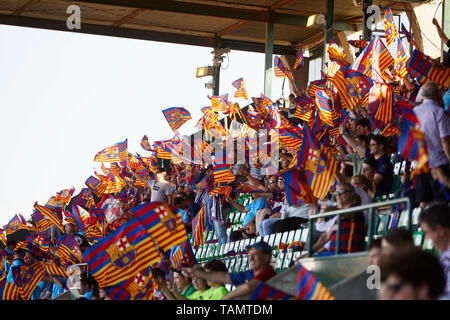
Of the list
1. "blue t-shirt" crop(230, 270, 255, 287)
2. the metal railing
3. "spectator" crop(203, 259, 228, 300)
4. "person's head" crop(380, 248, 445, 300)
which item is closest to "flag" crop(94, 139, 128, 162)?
"spectator" crop(203, 259, 228, 300)

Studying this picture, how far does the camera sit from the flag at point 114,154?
56.0ft

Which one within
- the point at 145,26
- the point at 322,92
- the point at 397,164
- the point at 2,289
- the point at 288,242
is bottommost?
the point at 2,289

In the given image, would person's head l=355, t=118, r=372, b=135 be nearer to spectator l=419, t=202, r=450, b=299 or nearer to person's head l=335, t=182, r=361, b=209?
person's head l=335, t=182, r=361, b=209

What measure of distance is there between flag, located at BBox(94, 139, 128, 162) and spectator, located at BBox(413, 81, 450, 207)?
10663 mm

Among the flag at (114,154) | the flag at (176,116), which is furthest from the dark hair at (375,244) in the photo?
the flag at (114,154)

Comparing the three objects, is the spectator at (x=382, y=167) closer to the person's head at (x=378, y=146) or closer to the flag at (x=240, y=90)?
the person's head at (x=378, y=146)

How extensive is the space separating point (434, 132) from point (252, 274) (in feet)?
7.01

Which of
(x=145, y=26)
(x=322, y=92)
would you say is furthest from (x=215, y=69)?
(x=322, y=92)

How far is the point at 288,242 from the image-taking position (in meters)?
9.81

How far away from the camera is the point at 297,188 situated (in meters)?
7.88

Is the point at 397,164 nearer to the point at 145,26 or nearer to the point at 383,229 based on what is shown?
the point at 383,229

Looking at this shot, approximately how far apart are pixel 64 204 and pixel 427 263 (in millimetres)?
16195

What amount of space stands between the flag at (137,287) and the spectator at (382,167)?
2845mm
